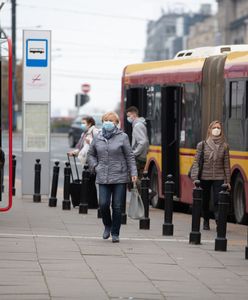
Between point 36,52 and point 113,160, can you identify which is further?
point 36,52

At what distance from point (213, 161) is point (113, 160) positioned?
9.41 feet

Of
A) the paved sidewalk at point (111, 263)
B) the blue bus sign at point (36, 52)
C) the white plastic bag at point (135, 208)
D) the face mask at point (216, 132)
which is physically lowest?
the paved sidewalk at point (111, 263)

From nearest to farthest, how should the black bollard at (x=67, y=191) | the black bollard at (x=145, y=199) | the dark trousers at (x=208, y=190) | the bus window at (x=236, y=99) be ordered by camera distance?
the black bollard at (x=145, y=199), the dark trousers at (x=208, y=190), the bus window at (x=236, y=99), the black bollard at (x=67, y=191)

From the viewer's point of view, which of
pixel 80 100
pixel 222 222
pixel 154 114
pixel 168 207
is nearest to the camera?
pixel 222 222

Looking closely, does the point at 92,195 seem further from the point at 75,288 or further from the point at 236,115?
the point at 75,288

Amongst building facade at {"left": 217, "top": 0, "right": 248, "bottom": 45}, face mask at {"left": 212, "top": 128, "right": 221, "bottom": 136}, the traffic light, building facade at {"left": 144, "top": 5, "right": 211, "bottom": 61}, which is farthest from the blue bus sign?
building facade at {"left": 144, "top": 5, "right": 211, "bottom": 61}

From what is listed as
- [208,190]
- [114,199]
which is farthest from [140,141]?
[114,199]

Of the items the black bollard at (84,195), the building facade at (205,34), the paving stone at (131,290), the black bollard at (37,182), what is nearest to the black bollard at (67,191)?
the black bollard at (84,195)

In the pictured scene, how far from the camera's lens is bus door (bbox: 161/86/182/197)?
22.7 metres

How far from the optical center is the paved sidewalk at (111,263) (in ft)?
37.0

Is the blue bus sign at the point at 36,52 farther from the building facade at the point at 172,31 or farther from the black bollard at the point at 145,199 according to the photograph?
the building facade at the point at 172,31

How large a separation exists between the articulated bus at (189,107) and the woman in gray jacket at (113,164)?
150 inches

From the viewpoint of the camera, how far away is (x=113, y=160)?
617 inches

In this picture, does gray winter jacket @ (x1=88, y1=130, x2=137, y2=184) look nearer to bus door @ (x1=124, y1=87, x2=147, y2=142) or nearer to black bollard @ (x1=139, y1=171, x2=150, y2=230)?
black bollard @ (x1=139, y1=171, x2=150, y2=230)
